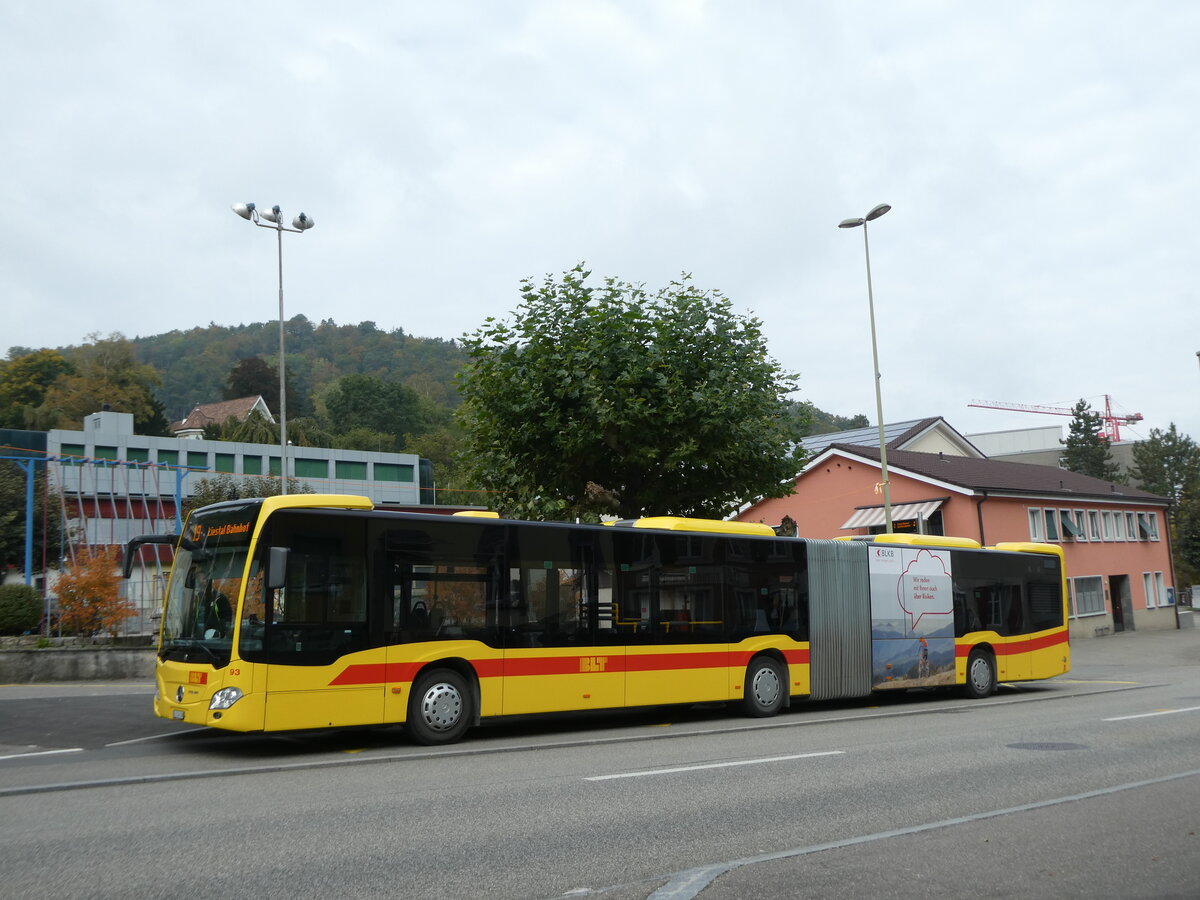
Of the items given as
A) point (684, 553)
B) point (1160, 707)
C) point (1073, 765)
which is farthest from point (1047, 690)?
point (1073, 765)

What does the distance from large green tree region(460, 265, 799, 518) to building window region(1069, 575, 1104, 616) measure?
23687 mm

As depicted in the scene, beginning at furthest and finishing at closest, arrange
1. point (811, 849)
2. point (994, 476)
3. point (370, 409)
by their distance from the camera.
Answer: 1. point (370, 409)
2. point (994, 476)
3. point (811, 849)

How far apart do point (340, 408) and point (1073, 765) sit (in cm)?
10885

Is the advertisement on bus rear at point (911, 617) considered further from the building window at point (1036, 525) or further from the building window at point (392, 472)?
the building window at point (392, 472)

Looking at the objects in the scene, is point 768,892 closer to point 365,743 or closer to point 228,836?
point 228,836

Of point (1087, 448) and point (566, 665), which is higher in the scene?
point (1087, 448)

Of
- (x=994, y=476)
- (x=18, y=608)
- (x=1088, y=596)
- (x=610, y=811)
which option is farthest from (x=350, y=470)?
(x=610, y=811)

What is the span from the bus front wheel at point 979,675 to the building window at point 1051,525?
22.5 metres

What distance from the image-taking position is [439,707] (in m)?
13.0

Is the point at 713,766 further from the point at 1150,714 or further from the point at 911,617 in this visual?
the point at 911,617

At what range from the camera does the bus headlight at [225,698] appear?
37.6 feet

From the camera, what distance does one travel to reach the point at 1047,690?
22938 millimetres

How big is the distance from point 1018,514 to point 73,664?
32457mm

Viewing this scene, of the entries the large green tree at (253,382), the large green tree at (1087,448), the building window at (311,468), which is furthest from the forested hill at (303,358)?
the large green tree at (1087,448)
